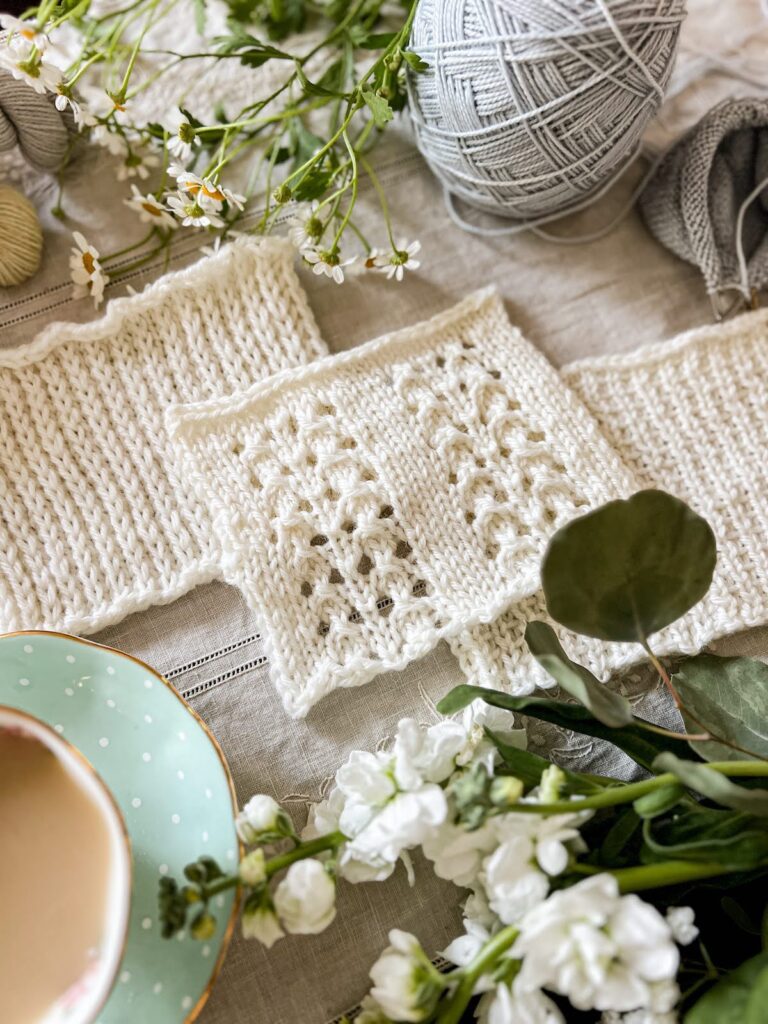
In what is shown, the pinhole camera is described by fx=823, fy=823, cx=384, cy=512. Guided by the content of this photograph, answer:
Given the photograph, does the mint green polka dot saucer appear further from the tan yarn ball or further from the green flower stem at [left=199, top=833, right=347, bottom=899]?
the tan yarn ball

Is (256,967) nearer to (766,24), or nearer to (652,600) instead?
(652,600)

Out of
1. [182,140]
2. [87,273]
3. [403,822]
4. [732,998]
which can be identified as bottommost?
[732,998]

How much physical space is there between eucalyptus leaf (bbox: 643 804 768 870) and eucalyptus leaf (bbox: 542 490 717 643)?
0.12 m

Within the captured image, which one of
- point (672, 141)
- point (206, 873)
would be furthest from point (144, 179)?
point (206, 873)

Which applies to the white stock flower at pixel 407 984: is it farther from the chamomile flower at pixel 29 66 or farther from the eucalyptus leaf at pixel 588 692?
the chamomile flower at pixel 29 66

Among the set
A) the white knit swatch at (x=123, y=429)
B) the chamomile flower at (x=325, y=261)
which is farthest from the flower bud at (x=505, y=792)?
the chamomile flower at (x=325, y=261)

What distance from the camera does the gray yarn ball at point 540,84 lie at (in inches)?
26.1

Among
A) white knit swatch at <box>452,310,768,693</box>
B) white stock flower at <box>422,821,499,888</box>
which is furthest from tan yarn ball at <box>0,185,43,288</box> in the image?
white stock flower at <box>422,821,499,888</box>

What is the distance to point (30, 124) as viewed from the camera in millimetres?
742

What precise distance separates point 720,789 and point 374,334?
0.52 metres

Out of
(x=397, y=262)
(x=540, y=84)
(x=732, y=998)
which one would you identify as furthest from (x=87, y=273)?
(x=732, y=998)

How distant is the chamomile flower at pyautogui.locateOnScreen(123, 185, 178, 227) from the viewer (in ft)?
2.54

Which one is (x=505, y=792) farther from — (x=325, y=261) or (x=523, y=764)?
(x=325, y=261)

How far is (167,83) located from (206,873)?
76cm
